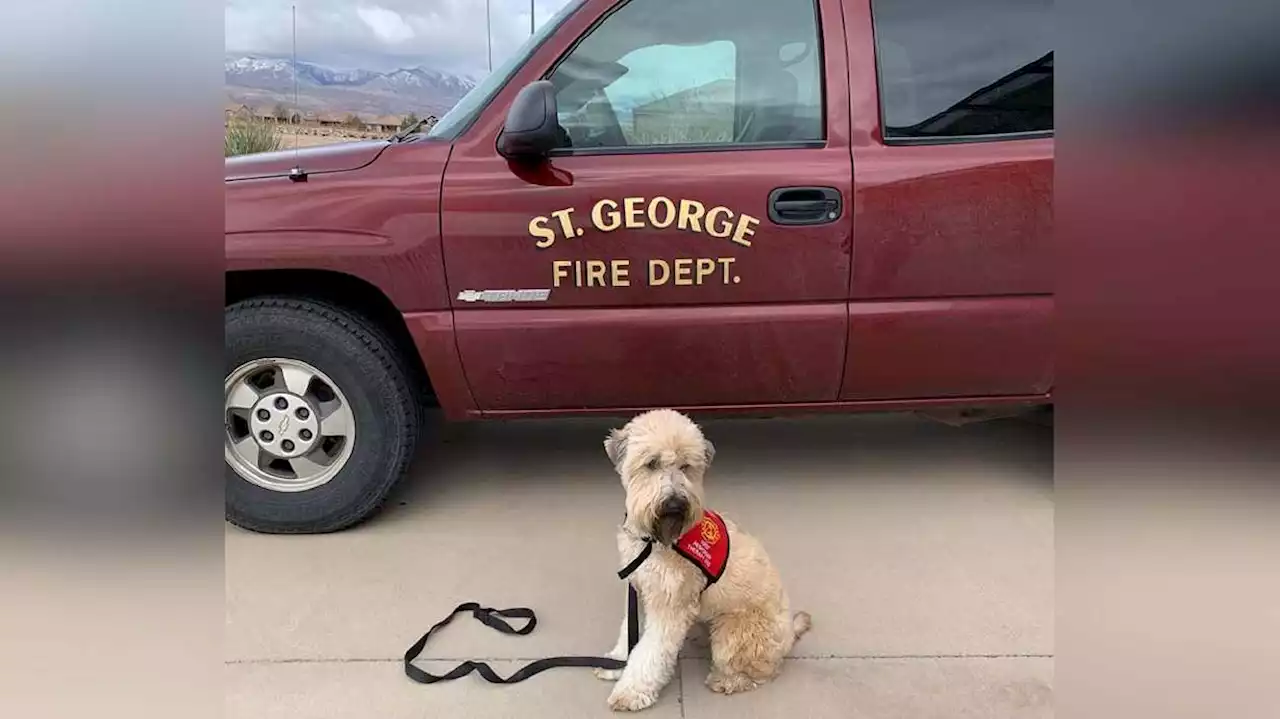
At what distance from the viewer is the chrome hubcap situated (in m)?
3.13

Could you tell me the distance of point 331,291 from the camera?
10.6 feet

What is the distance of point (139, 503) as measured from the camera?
5.17 ft

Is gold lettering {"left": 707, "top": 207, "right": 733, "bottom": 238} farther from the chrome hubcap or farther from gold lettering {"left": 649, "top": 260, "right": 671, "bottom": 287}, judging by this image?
the chrome hubcap

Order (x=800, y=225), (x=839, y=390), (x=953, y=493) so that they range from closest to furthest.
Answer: (x=800, y=225)
(x=839, y=390)
(x=953, y=493)

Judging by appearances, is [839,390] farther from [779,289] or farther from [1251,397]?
[1251,397]

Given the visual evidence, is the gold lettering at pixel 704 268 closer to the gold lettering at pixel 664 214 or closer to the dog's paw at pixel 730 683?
the gold lettering at pixel 664 214

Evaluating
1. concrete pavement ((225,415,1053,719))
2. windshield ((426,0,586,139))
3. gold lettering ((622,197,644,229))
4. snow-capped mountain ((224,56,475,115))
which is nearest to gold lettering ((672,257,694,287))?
gold lettering ((622,197,644,229))

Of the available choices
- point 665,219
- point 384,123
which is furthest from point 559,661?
point 384,123

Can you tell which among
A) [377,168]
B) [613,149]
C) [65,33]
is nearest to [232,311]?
[377,168]

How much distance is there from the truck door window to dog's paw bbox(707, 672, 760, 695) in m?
1.83

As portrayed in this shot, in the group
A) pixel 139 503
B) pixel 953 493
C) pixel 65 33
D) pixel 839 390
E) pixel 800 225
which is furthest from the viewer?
pixel 953 493

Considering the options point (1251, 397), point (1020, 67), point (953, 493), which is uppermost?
point (1020, 67)

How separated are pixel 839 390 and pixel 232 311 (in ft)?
7.52

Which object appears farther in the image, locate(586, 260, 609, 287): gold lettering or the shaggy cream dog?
locate(586, 260, 609, 287): gold lettering
